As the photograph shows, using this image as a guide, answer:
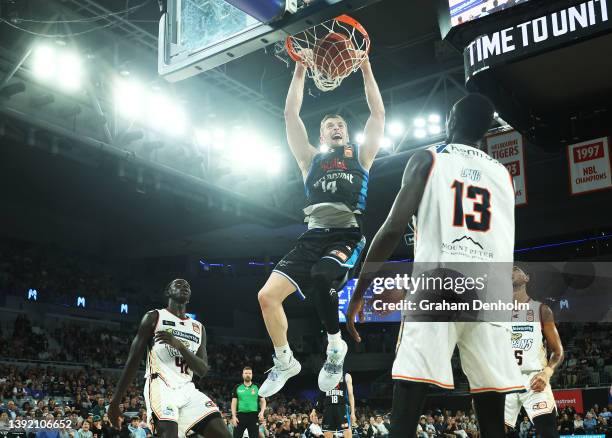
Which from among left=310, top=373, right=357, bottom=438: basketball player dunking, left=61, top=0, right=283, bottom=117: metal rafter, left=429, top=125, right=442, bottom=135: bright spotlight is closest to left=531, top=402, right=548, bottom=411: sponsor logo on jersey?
left=310, top=373, right=357, bottom=438: basketball player dunking

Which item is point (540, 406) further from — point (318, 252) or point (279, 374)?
point (318, 252)

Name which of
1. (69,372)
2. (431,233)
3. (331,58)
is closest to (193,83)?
(69,372)

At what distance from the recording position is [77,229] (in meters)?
30.4

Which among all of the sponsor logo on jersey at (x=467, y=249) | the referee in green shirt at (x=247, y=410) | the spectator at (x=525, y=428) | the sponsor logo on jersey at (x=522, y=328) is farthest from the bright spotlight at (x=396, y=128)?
the sponsor logo on jersey at (x=467, y=249)

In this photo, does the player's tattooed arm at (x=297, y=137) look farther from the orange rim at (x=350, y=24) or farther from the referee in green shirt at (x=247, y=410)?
the referee in green shirt at (x=247, y=410)

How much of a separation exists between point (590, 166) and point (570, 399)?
10.5 m

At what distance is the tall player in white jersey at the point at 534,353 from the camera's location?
711 cm

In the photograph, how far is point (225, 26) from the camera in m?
6.71

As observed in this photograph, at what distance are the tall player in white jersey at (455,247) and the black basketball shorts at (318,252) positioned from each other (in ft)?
Answer: 6.04

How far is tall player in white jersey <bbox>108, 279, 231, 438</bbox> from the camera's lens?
621cm

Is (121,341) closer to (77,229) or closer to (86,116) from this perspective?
(77,229)

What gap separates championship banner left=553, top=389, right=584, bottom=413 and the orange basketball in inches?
743

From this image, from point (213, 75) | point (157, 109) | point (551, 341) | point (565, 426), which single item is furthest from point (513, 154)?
point (551, 341)

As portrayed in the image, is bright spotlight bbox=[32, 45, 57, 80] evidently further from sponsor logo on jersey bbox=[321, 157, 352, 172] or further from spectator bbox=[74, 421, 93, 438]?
sponsor logo on jersey bbox=[321, 157, 352, 172]
